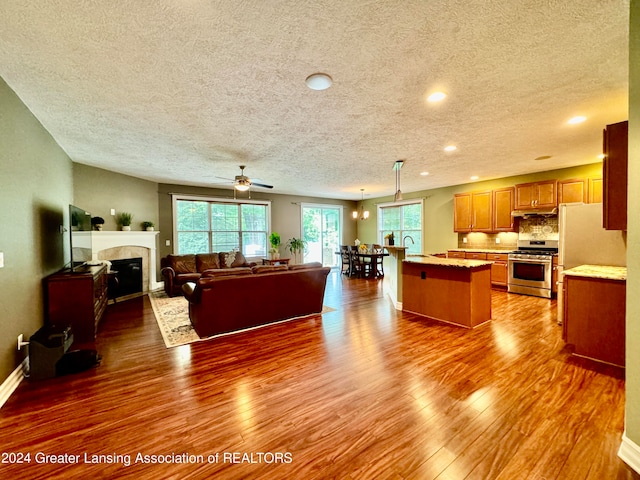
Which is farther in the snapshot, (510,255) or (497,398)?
(510,255)

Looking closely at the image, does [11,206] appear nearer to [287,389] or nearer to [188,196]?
[287,389]

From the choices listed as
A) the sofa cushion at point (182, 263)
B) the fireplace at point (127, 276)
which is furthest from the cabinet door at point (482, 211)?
the fireplace at point (127, 276)

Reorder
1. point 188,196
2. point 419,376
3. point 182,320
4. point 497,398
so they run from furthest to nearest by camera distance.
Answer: point 188,196
point 182,320
point 419,376
point 497,398

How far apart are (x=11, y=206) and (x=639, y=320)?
470 cm

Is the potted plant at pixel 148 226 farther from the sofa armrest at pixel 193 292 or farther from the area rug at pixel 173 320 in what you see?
the sofa armrest at pixel 193 292

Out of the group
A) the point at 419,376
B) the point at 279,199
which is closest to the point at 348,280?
the point at 279,199

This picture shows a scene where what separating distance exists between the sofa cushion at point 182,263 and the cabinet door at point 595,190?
8.51m

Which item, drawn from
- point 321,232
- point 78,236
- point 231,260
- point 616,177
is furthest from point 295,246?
point 616,177

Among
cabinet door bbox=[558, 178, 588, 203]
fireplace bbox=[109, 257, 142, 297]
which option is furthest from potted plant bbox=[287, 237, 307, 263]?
cabinet door bbox=[558, 178, 588, 203]

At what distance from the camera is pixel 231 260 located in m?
7.21

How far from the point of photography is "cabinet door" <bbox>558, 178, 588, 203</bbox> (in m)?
5.27

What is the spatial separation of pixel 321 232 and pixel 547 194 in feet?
21.5

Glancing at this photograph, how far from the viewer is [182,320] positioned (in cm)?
421

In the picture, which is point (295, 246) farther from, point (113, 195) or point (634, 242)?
point (634, 242)
